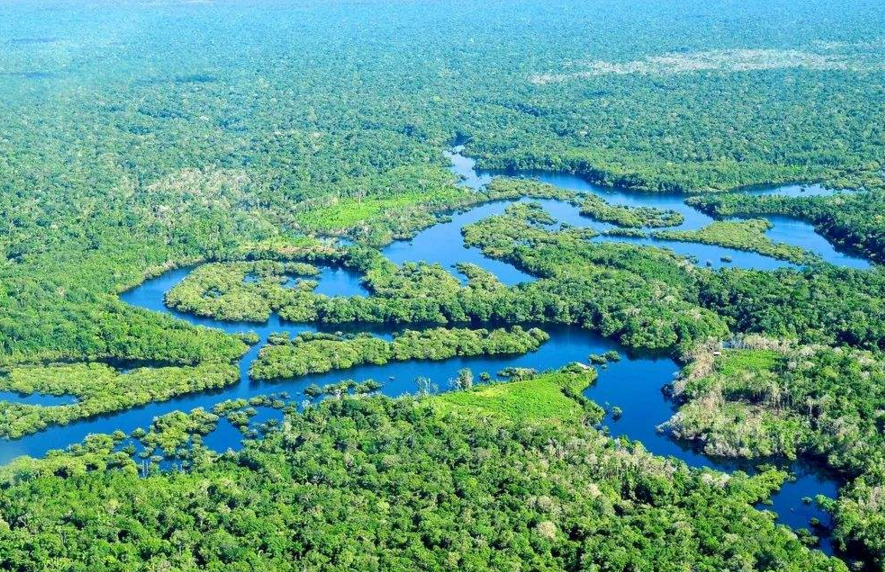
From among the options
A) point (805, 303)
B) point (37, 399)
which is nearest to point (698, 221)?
point (805, 303)

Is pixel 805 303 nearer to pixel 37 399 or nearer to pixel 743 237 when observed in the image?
pixel 743 237

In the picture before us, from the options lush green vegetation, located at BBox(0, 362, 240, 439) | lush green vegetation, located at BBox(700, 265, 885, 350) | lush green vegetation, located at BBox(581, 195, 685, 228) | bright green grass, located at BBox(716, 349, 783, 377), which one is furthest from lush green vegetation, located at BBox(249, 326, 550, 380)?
lush green vegetation, located at BBox(581, 195, 685, 228)

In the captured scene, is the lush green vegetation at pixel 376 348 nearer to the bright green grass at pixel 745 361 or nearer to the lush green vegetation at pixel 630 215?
the bright green grass at pixel 745 361

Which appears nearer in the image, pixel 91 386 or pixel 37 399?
pixel 37 399

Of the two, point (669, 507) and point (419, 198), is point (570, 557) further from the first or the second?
point (419, 198)

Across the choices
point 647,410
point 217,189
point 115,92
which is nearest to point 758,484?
point 647,410

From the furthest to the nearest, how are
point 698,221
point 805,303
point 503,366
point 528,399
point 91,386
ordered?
point 698,221
point 805,303
point 503,366
point 91,386
point 528,399
